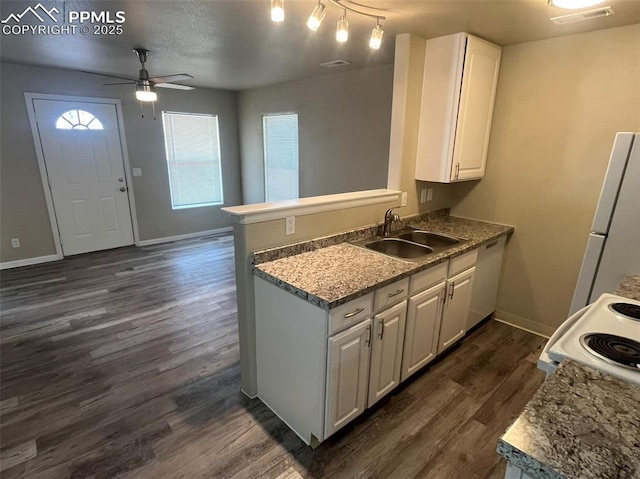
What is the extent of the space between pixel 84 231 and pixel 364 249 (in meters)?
4.45

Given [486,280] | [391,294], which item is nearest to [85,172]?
[391,294]

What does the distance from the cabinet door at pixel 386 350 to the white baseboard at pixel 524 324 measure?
5.30 feet

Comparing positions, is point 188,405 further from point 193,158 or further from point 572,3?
point 193,158

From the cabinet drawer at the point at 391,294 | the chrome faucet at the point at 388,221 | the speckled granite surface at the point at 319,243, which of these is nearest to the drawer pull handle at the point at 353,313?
the cabinet drawer at the point at 391,294

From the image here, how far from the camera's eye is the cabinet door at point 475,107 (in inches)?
98.7

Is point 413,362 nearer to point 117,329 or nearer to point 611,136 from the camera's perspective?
point 611,136

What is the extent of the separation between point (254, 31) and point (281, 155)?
2.93m

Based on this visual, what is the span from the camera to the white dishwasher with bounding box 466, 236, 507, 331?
275 centimetres

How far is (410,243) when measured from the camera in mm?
2572

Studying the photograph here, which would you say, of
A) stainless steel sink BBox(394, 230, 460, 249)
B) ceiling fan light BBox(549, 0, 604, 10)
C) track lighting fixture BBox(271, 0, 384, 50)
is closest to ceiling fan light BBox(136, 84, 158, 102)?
track lighting fixture BBox(271, 0, 384, 50)

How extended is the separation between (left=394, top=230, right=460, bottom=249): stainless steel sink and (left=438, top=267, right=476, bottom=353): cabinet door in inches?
10.9

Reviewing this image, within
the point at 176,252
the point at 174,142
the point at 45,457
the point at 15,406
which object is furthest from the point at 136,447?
the point at 174,142

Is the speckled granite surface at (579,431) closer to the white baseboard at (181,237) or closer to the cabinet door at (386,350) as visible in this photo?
the cabinet door at (386,350)

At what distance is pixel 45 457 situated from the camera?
5.89ft
